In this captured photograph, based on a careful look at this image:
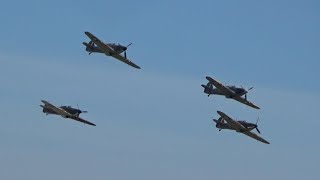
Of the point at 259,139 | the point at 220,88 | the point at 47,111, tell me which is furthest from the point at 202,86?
the point at 47,111

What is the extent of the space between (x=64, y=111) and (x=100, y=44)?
17995 mm

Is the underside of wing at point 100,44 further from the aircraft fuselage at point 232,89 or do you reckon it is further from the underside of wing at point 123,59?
the aircraft fuselage at point 232,89

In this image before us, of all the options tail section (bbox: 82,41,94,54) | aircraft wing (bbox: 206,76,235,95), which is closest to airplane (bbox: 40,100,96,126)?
tail section (bbox: 82,41,94,54)

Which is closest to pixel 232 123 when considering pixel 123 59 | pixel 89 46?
pixel 123 59

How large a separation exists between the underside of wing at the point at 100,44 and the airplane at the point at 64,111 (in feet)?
52.8

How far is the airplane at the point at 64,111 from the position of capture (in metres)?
175

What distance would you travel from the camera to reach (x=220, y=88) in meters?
174

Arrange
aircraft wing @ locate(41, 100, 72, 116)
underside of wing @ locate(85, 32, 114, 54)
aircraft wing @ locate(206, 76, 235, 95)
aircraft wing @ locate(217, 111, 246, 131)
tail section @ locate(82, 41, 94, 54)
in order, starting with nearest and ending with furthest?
1. underside of wing @ locate(85, 32, 114, 54)
2. aircraft wing @ locate(206, 76, 235, 95)
3. tail section @ locate(82, 41, 94, 54)
4. aircraft wing @ locate(41, 100, 72, 116)
5. aircraft wing @ locate(217, 111, 246, 131)

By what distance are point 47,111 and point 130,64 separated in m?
21.1

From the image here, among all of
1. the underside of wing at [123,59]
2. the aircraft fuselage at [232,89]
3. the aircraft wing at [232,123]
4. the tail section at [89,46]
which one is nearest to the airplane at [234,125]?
the aircraft wing at [232,123]

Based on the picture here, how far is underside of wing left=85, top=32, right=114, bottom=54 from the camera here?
16862 cm

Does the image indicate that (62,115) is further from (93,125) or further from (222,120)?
(222,120)

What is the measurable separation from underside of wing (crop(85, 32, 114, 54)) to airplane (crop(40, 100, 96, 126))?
52.8 feet

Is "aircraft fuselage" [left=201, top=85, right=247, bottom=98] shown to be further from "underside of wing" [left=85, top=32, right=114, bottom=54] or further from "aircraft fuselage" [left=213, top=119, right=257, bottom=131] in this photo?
"underside of wing" [left=85, top=32, right=114, bottom=54]
